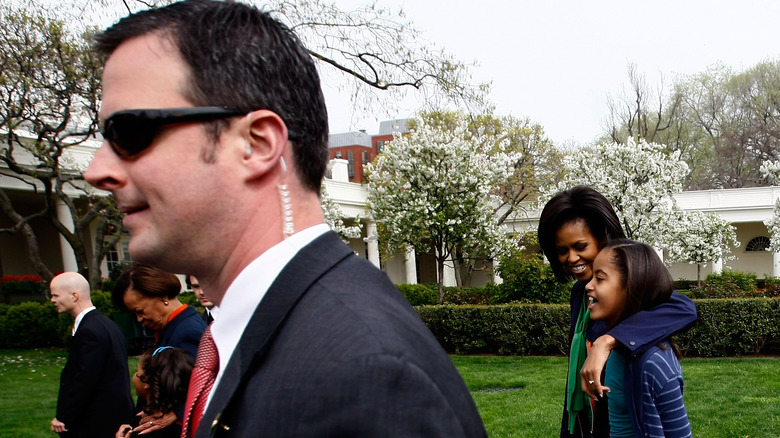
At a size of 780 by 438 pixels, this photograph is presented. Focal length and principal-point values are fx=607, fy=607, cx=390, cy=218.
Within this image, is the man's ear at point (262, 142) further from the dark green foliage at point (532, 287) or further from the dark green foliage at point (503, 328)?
the dark green foliage at point (532, 287)

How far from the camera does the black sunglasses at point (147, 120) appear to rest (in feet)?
3.33

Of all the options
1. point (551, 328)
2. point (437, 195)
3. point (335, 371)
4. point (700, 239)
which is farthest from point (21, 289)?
point (700, 239)

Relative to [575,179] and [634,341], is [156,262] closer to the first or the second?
[634,341]

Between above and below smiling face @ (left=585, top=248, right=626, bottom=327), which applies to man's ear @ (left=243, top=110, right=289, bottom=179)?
above

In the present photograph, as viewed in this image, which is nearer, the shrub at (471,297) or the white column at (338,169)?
the shrub at (471,297)

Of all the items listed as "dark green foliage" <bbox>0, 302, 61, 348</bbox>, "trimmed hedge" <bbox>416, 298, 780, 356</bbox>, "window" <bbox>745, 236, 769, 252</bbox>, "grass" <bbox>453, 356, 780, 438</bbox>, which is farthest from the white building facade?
"grass" <bbox>453, 356, 780, 438</bbox>

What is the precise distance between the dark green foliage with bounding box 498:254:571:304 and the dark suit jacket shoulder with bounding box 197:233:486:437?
12.8 metres

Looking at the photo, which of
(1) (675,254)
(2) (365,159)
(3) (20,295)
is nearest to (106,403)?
(3) (20,295)

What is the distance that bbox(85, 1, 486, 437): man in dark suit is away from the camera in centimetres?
87

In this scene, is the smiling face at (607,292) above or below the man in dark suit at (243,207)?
below

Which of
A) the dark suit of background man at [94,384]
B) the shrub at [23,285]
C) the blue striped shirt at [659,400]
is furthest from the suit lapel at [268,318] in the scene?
the shrub at [23,285]

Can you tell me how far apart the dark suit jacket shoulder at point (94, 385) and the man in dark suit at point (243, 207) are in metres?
3.58

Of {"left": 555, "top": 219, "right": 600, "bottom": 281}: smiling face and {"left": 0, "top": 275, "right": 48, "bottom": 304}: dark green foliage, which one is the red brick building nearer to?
{"left": 0, "top": 275, "right": 48, "bottom": 304}: dark green foliage

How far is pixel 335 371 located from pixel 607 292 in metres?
2.02
